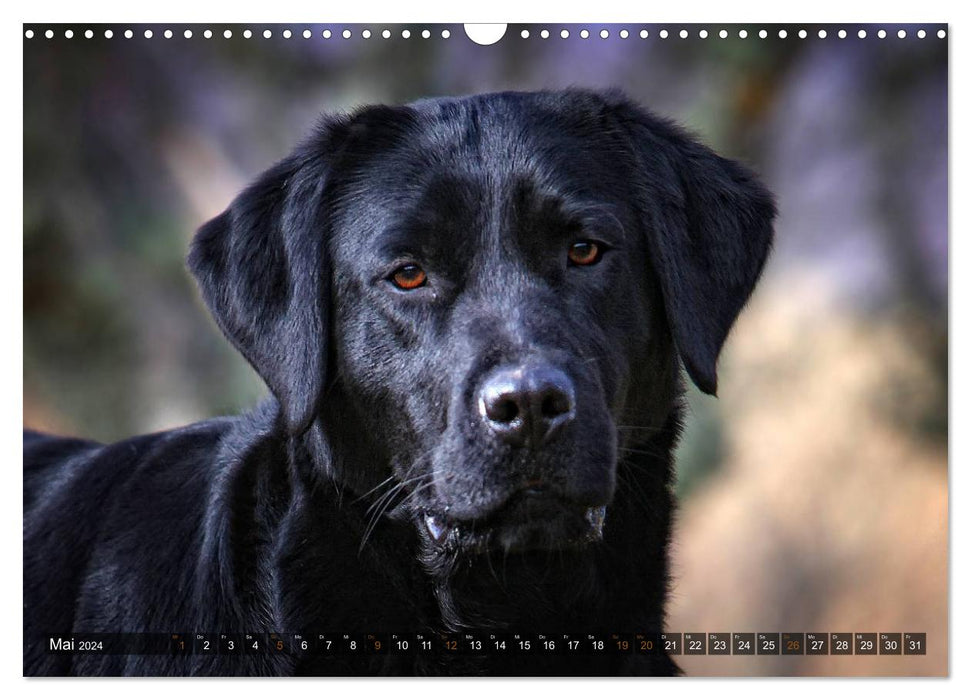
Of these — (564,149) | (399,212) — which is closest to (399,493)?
(399,212)

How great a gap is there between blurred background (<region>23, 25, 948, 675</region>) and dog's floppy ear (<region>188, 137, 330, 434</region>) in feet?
1.47

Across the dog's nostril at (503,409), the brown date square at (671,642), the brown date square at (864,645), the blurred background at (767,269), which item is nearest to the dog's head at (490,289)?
the dog's nostril at (503,409)

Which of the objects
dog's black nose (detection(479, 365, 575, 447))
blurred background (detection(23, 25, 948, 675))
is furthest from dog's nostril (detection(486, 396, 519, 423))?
blurred background (detection(23, 25, 948, 675))

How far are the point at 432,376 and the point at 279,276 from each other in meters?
0.58

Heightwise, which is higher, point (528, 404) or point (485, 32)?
point (485, 32)

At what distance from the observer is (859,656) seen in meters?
3.47

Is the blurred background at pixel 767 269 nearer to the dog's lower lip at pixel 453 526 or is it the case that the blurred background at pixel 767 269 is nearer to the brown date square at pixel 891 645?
the brown date square at pixel 891 645

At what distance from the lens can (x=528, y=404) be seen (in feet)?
8.77

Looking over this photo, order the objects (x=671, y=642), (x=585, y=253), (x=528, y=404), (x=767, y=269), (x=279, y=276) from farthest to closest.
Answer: (x=767, y=269)
(x=671, y=642)
(x=279, y=276)
(x=585, y=253)
(x=528, y=404)

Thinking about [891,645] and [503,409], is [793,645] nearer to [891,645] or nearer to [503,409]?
[891,645]

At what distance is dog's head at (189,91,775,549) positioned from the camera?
2793 millimetres

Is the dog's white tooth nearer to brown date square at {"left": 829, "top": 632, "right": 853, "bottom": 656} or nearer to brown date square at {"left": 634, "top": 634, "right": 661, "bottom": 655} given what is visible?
brown date square at {"left": 634, "top": 634, "right": 661, "bottom": 655}

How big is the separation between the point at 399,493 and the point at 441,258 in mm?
644

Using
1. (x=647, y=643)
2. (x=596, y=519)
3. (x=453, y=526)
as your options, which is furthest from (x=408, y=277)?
(x=647, y=643)
